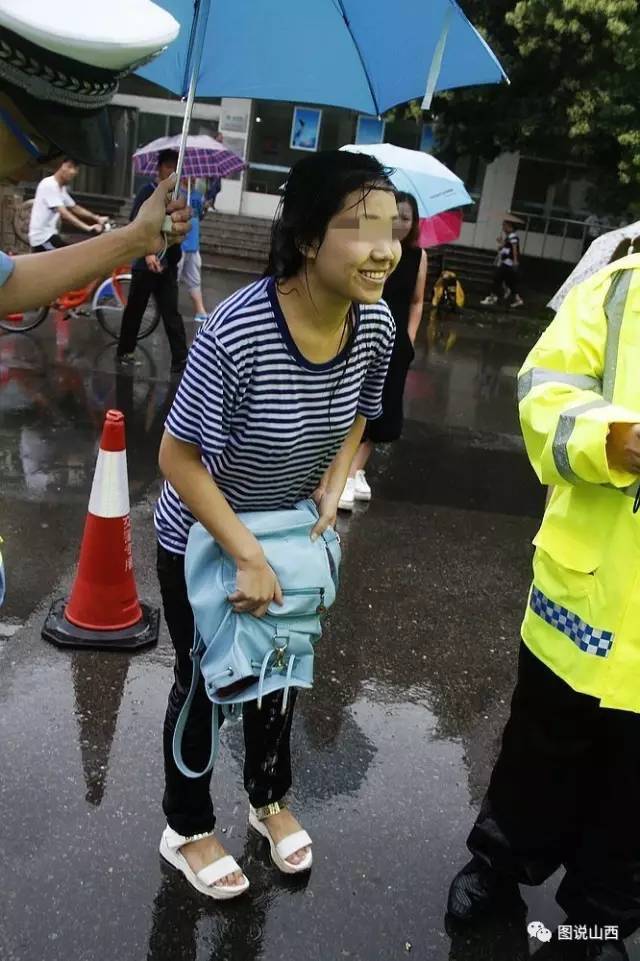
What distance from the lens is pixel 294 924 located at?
2.29 m

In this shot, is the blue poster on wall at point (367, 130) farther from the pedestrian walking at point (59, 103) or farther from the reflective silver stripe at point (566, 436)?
the pedestrian walking at point (59, 103)

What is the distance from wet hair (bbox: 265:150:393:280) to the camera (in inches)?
71.4

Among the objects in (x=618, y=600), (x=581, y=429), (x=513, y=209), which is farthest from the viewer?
(x=513, y=209)

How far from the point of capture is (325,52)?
2664mm

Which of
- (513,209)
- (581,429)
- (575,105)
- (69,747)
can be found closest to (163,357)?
(69,747)

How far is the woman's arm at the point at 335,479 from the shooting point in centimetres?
224

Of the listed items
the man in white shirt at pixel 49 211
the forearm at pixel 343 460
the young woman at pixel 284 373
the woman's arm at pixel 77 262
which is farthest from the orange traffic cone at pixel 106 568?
the man in white shirt at pixel 49 211

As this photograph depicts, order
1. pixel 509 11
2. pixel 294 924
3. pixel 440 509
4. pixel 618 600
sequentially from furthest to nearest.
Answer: pixel 509 11
pixel 440 509
pixel 294 924
pixel 618 600

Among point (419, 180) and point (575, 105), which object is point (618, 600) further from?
point (575, 105)

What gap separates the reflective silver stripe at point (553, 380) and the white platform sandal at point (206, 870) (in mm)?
1521

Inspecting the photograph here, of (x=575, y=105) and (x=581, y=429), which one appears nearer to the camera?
(x=581, y=429)

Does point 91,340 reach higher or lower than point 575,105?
lower

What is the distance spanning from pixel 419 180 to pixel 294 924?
4.19 meters

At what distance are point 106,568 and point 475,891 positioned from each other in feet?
6.23
